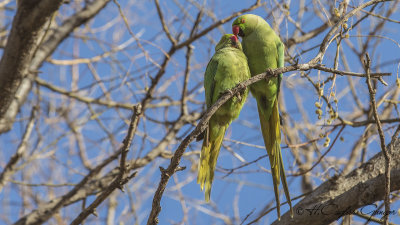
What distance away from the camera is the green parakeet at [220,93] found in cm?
311

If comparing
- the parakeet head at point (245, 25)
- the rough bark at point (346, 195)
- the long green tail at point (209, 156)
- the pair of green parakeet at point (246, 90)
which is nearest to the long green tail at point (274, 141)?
the pair of green parakeet at point (246, 90)

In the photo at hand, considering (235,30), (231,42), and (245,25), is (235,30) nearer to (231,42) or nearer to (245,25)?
(245,25)

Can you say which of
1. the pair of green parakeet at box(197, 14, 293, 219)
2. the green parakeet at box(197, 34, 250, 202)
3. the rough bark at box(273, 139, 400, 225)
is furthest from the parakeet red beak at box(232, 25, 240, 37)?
the rough bark at box(273, 139, 400, 225)

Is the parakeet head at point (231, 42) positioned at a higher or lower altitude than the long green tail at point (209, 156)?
higher

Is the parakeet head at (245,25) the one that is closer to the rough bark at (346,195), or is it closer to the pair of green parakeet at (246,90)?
the pair of green parakeet at (246,90)

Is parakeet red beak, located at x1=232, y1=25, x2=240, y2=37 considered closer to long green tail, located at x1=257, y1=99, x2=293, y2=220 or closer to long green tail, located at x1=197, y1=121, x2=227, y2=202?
long green tail, located at x1=257, y1=99, x2=293, y2=220

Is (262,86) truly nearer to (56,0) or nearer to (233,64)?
(233,64)

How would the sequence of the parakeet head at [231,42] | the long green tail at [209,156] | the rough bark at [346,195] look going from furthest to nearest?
the parakeet head at [231,42] < the long green tail at [209,156] < the rough bark at [346,195]

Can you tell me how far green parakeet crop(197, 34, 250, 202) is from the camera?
10.2 ft

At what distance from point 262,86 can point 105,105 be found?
2.04 meters

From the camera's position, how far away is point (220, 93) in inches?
127

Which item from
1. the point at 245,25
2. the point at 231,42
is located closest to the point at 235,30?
the point at 245,25

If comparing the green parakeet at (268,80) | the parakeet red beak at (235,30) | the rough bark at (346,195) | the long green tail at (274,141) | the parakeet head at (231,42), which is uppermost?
the parakeet red beak at (235,30)

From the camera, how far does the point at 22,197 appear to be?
16.3 ft
